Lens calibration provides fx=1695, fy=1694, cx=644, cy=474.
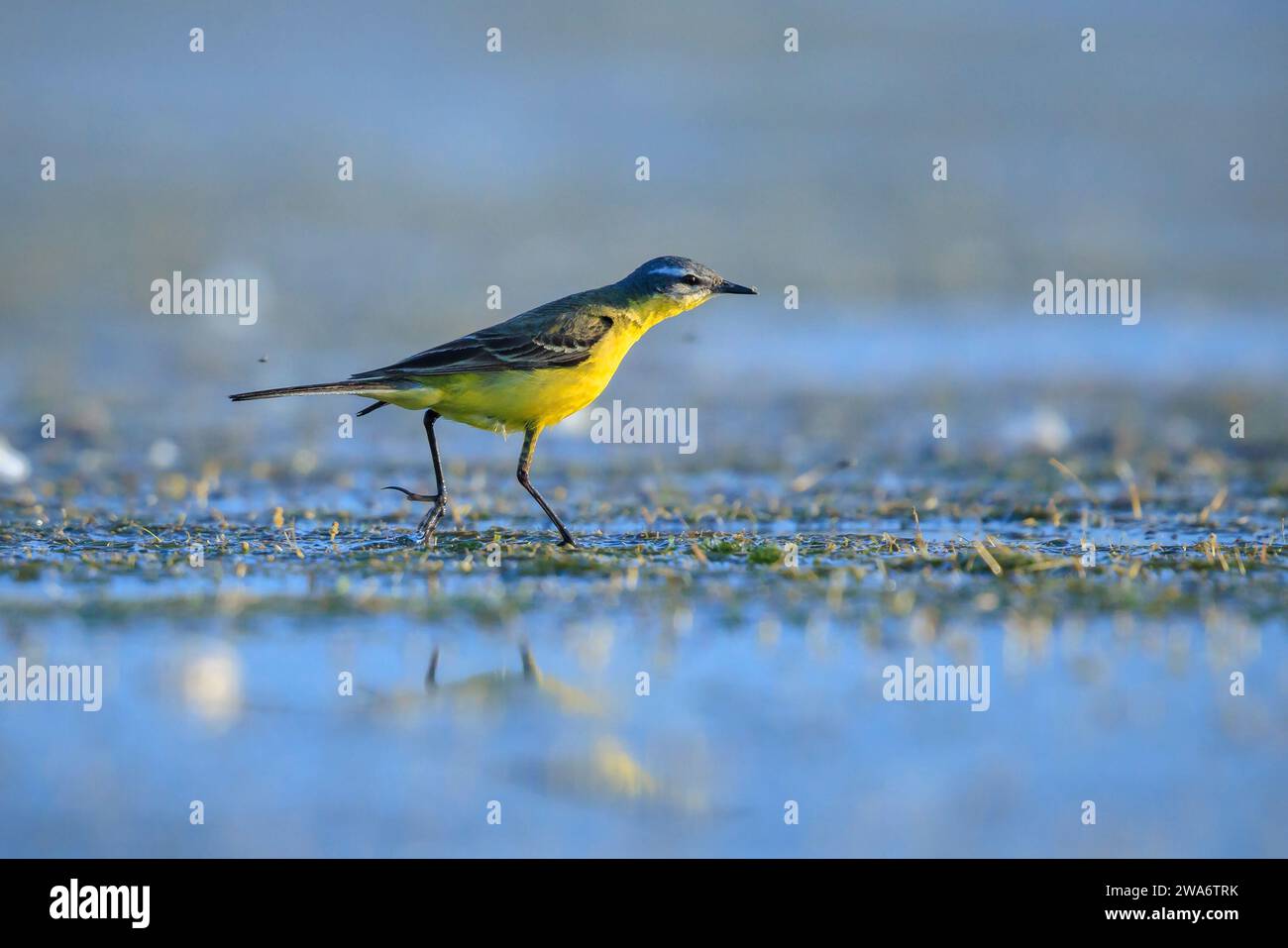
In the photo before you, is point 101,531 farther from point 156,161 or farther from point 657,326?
point 156,161

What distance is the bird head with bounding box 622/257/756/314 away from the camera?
10727 mm

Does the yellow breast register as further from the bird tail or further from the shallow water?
the shallow water

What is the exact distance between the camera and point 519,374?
32.8ft

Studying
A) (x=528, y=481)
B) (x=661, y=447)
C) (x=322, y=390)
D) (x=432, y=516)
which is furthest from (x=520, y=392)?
(x=661, y=447)

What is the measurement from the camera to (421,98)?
2822 cm

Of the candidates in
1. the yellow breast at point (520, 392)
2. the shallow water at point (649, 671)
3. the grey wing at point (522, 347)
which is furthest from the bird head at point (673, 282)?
the shallow water at point (649, 671)

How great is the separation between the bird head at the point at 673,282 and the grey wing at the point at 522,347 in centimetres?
44

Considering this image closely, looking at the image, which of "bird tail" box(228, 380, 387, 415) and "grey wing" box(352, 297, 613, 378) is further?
"grey wing" box(352, 297, 613, 378)

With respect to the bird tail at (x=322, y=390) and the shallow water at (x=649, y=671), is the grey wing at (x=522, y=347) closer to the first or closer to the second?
the bird tail at (x=322, y=390)

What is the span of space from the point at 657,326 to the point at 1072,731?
13.7 m

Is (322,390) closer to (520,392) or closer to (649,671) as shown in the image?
(520,392)

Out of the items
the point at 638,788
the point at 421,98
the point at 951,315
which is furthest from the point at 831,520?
the point at 421,98

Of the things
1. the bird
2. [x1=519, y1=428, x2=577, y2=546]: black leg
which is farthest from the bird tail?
[x1=519, y1=428, x2=577, y2=546]: black leg

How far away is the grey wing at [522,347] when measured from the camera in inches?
390
